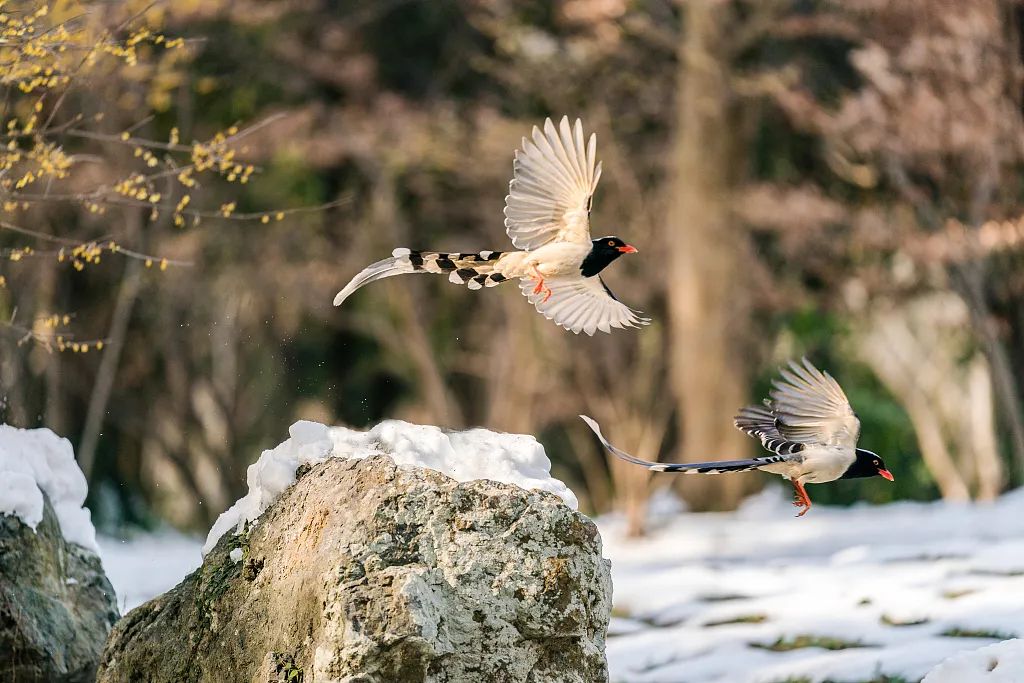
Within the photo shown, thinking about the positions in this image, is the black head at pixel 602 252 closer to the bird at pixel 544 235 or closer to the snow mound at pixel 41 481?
the bird at pixel 544 235

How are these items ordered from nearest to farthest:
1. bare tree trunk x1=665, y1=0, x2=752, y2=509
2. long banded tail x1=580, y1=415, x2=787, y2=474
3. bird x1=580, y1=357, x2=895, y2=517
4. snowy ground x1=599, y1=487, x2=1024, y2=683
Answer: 1. long banded tail x1=580, y1=415, x2=787, y2=474
2. bird x1=580, y1=357, x2=895, y2=517
3. snowy ground x1=599, y1=487, x2=1024, y2=683
4. bare tree trunk x1=665, y1=0, x2=752, y2=509

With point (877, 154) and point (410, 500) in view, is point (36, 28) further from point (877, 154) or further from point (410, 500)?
point (877, 154)

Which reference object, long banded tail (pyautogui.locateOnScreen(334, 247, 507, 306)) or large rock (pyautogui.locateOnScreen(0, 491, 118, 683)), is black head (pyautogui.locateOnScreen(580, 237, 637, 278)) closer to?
long banded tail (pyautogui.locateOnScreen(334, 247, 507, 306))

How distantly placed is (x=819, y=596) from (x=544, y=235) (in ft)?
12.7

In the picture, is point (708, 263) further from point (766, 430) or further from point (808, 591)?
point (766, 430)

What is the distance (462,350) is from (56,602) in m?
11.6

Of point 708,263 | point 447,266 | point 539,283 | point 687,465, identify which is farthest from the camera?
point 708,263

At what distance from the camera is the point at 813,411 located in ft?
16.3

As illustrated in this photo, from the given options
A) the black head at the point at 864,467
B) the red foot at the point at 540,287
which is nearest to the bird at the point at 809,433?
the black head at the point at 864,467

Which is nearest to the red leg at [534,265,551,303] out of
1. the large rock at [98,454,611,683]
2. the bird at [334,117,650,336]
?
the bird at [334,117,650,336]

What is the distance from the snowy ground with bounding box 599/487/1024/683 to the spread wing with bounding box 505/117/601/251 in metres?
2.17

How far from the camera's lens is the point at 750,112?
13.1 m

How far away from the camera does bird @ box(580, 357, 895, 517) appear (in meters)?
4.74

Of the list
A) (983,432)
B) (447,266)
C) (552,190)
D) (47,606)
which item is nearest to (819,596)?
(552,190)
